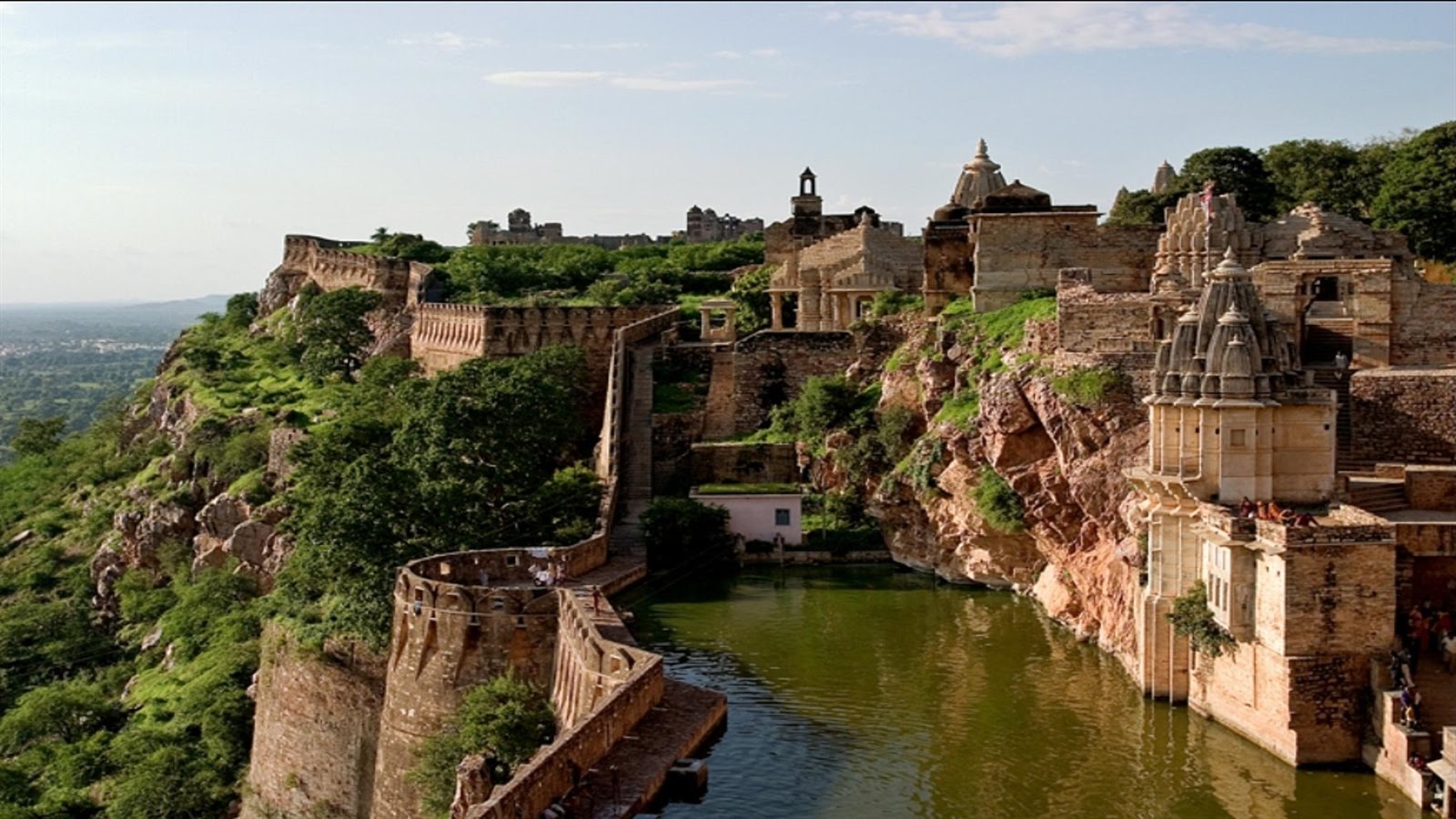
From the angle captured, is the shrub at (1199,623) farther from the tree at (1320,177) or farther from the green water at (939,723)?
the tree at (1320,177)

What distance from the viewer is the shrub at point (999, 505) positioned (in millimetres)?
34312

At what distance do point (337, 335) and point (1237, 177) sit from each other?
31472 mm

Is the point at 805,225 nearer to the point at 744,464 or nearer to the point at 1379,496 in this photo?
the point at 744,464

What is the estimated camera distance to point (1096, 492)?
31.7 metres

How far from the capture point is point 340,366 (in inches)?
2371

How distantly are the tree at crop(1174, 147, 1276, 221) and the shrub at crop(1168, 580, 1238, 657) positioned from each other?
85.8 feet

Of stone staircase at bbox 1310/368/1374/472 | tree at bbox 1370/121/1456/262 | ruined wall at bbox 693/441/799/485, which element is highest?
tree at bbox 1370/121/1456/262

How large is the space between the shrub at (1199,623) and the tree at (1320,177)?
1034 inches

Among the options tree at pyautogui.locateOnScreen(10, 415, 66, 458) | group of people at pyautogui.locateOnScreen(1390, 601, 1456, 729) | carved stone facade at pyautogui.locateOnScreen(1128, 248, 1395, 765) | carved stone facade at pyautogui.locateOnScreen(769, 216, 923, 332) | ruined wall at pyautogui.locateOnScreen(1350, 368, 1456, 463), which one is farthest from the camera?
tree at pyautogui.locateOnScreen(10, 415, 66, 458)

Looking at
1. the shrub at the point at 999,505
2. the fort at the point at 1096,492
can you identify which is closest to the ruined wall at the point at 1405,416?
the fort at the point at 1096,492

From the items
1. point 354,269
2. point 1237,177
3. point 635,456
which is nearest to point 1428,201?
point 1237,177

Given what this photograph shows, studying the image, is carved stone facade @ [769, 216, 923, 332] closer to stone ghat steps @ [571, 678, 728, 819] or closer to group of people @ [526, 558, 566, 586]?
group of people @ [526, 558, 566, 586]

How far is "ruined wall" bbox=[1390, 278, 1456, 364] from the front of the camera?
32.6 m

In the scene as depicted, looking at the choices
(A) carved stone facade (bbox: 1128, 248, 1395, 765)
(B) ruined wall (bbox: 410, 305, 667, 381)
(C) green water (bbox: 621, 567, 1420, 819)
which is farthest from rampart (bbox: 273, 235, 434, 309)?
(A) carved stone facade (bbox: 1128, 248, 1395, 765)
